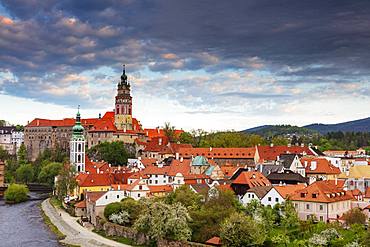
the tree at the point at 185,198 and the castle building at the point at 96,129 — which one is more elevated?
the castle building at the point at 96,129

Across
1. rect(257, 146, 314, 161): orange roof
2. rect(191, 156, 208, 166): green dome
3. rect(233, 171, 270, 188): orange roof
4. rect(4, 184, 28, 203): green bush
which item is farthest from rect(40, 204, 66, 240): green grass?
rect(257, 146, 314, 161): orange roof

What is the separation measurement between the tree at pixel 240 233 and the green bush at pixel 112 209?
553 inches

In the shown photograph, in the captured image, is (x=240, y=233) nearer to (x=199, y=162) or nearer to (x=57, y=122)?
(x=199, y=162)

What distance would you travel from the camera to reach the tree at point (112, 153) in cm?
8806

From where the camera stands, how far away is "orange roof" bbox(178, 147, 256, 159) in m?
75.5

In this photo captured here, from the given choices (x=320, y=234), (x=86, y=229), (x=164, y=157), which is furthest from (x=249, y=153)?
(x=320, y=234)

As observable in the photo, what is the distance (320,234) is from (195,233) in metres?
9.49

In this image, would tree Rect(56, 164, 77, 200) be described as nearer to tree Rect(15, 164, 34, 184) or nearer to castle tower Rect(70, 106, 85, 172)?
castle tower Rect(70, 106, 85, 172)

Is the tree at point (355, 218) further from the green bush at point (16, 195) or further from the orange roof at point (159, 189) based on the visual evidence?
the green bush at point (16, 195)

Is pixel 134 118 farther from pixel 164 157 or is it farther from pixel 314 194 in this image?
pixel 314 194

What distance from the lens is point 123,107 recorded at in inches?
4252

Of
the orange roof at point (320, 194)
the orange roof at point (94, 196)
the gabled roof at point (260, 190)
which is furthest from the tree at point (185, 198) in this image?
the orange roof at point (94, 196)

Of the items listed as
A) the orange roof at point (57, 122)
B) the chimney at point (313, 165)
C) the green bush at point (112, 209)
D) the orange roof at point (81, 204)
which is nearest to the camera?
the green bush at point (112, 209)

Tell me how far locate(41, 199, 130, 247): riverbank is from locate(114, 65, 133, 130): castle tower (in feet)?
156
